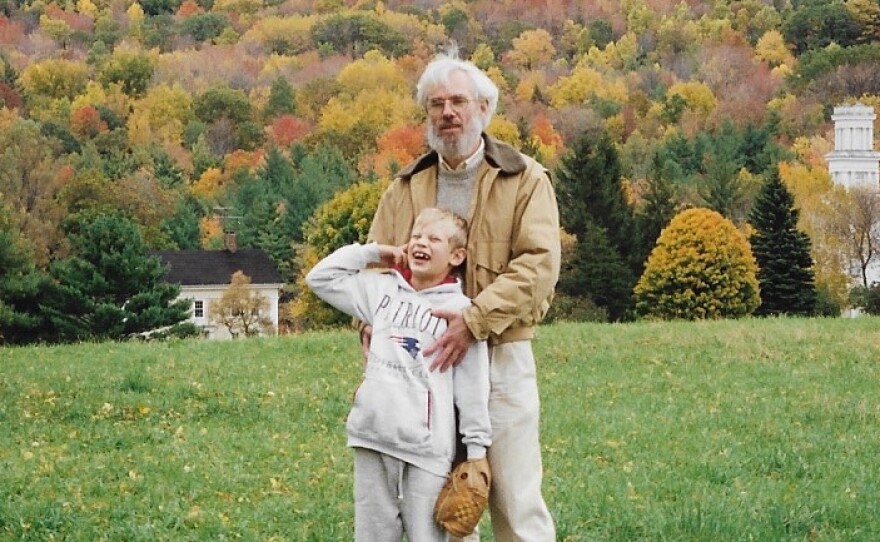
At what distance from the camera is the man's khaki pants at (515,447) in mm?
5828

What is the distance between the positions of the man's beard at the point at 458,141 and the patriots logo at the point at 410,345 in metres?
0.82

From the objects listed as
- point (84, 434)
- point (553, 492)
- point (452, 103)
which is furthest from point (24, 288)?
point (452, 103)

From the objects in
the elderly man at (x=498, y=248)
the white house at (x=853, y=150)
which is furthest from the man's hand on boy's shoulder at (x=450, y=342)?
the white house at (x=853, y=150)

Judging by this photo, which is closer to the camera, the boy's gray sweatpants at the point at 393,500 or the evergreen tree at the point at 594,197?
→ the boy's gray sweatpants at the point at 393,500

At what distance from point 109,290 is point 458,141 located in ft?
133

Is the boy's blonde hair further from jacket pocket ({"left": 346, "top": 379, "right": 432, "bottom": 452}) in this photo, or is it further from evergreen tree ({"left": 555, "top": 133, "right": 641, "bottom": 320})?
evergreen tree ({"left": 555, "top": 133, "right": 641, "bottom": 320})

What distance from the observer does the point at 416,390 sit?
5.57 metres

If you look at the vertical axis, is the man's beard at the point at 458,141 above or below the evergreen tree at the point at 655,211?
below

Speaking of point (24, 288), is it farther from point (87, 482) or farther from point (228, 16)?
point (228, 16)

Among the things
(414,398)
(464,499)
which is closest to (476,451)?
(464,499)

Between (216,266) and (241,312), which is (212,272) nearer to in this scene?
(216,266)

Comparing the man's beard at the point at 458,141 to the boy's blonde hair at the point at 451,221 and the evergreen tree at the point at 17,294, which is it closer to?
the boy's blonde hair at the point at 451,221

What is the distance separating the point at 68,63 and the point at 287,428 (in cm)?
13954

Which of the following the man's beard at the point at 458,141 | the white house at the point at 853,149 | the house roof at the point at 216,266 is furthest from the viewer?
the white house at the point at 853,149
